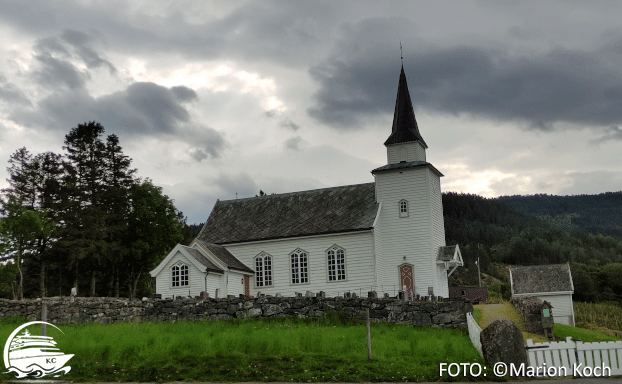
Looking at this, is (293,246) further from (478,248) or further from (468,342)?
(478,248)

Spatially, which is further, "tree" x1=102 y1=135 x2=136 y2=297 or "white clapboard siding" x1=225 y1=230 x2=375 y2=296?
"tree" x1=102 y1=135 x2=136 y2=297

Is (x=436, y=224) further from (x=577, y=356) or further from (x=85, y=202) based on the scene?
(x=85, y=202)

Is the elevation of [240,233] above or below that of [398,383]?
above

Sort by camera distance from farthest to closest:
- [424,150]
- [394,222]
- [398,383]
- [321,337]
Result: [424,150] < [394,222] < [321,337] < [398,383]

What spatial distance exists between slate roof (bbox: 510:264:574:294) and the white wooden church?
11.1 meters

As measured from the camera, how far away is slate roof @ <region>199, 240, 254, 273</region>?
120ft

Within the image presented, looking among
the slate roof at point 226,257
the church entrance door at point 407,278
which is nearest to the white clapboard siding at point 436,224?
the church entrance door at point 407,278

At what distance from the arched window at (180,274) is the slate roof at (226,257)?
8.44ft

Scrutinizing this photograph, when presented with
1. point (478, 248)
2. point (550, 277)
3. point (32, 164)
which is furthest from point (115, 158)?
point (478, 248)

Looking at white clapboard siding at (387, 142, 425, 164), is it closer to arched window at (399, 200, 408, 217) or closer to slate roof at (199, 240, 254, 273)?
arched window at (399, 200, 408, 217)

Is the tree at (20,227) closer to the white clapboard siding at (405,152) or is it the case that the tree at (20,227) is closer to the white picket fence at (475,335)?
the white clapboard siding at (405,152)

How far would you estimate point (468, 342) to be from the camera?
59.2 feet

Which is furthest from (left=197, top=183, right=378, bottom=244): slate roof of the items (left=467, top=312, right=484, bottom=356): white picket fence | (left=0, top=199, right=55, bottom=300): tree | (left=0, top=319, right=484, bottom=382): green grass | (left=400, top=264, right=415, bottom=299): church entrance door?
(left=0, top=319, right=484, bottom=382): green grass

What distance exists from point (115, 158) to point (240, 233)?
67.2ft
